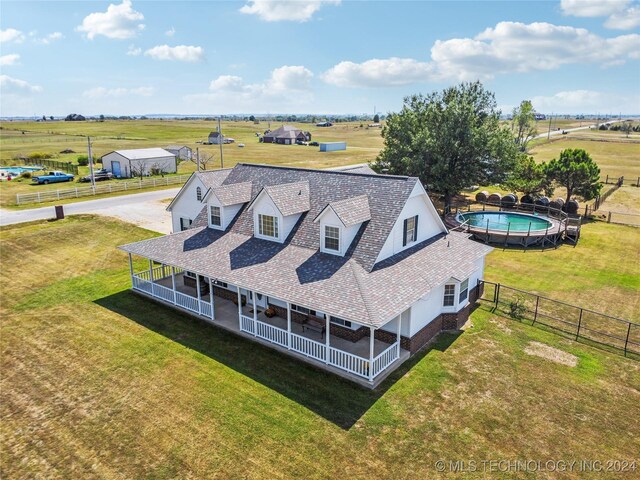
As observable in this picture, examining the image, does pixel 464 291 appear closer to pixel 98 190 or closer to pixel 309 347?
pixel 309 347

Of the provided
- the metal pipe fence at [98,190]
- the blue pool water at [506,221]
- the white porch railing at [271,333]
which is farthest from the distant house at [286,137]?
the white porch railing at [271,333]

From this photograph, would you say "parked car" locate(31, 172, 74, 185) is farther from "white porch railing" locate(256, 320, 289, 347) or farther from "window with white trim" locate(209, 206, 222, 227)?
"white porch railing" locate(256, 320, 289, 347)

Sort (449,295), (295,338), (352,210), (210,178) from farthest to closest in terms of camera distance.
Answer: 1. (210,178)
2. (449,295)
3. (352,210)
4. (295,338)

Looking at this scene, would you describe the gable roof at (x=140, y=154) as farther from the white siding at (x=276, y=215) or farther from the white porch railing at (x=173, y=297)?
the white siding at (x=276, y=215)

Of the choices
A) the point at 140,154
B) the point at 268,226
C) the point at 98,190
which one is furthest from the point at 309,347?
the point at 140,154

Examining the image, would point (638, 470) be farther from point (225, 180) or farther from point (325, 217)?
point (225, 180)

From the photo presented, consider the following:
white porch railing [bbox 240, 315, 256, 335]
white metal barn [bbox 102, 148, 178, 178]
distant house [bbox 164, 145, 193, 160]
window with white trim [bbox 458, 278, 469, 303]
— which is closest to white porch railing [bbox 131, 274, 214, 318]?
white porch railing [bbox 240, 315, 256, 335]
